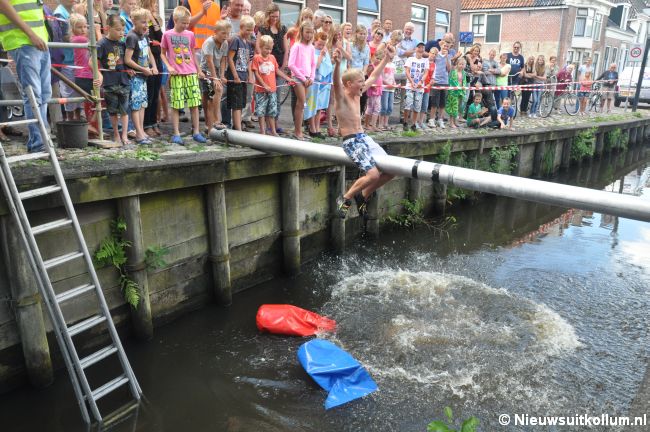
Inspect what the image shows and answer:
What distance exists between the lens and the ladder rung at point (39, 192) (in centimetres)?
458

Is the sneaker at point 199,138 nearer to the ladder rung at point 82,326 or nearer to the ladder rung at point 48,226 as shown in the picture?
the ladder rung at point 48,226

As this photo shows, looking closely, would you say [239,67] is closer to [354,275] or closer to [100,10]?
[100,10]

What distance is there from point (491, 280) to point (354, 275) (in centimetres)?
208

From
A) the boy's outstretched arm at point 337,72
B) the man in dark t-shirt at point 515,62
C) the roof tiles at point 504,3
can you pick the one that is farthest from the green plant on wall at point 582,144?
→ the roof tiles at point 504,3

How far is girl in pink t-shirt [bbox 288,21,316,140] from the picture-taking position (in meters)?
8.36

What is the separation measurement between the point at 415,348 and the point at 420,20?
58.3ft

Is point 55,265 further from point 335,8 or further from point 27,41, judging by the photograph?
point 335,8

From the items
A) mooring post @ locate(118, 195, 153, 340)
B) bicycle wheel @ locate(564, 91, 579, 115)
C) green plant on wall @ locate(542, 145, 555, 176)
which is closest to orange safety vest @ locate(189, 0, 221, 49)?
mooring post @ locate(118, 195, 153, 340)

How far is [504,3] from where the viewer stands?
4119 cm

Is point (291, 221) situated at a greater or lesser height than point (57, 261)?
lesser

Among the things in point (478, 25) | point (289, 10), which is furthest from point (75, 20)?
point (478, 25)

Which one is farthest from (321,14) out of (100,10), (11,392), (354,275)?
(11,392)

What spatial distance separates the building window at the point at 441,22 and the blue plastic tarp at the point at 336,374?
19200 mm

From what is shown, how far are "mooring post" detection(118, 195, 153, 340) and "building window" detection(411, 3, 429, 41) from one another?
57.2 feet
